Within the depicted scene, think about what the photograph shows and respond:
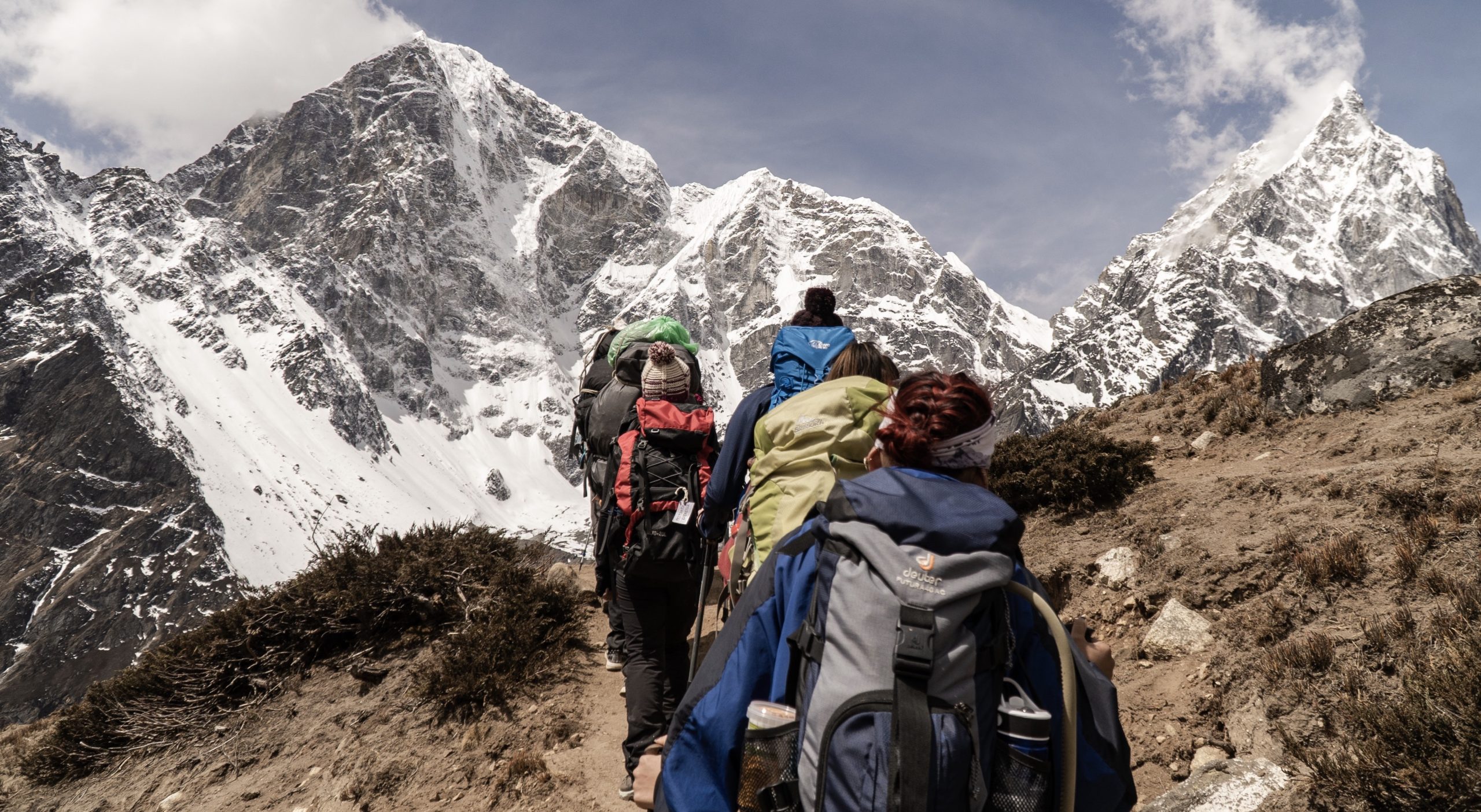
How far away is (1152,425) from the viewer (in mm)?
9070

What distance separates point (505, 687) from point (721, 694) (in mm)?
4252

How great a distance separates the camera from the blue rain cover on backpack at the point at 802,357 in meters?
3.88

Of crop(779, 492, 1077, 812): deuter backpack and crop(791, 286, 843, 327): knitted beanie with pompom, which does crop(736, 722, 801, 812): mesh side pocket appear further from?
crop(791, 286, 843, 327): knitted beanie with pompom

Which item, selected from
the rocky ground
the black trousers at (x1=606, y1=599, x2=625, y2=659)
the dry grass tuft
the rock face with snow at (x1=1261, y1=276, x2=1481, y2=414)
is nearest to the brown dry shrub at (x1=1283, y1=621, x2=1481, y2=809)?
the dry grass tuft

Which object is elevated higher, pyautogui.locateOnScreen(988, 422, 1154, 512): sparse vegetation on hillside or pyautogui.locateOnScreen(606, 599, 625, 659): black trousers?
pyautogui.locateOnScreen(988, 422, 1154, 512): sparse vegetation on hillside

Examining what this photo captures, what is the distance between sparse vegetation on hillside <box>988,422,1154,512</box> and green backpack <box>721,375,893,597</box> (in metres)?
4.29

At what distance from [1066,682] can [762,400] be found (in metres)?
2.29

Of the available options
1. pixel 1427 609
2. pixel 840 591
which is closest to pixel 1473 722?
pixel 1427 609

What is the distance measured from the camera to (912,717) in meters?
1.67

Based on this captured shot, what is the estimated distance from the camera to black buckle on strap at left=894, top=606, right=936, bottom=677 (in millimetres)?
1685

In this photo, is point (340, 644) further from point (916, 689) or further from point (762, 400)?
point (916, 689)

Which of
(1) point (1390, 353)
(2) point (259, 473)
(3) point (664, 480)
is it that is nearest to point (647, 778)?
(3) point (664, 480)

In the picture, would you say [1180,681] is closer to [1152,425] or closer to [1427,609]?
[1427,609]

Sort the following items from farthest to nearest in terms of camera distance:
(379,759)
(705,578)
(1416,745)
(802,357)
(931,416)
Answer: (379,759)
(705,578)
(802,357)
(1416,745)
(931,416)
